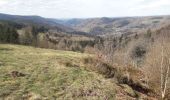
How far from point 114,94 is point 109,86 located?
2279 mm

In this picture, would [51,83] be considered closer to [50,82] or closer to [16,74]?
[50,82]

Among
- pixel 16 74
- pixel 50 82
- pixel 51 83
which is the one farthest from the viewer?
pixel 16 74

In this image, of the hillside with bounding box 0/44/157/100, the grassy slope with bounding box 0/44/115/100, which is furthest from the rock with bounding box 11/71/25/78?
the grassy slope with bounding box 0/44/115/100

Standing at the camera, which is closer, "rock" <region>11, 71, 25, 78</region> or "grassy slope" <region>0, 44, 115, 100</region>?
"grassy slope" <region>0, 44, 115, 100</region>

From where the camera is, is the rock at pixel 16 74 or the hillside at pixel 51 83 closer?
the hillside at pixel 51 83

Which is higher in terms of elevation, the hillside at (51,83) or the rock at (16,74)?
the rock at (16,74)

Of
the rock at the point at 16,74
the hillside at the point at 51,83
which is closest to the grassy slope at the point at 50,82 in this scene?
the hillside at the point at 51,83

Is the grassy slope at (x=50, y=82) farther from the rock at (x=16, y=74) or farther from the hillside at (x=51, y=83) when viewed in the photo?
the rock at (x=16, y=74)

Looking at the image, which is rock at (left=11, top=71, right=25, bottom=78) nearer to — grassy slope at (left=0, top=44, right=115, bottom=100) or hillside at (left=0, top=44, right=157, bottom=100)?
hillside at (left=0, top=44, right=157, bottom=100)

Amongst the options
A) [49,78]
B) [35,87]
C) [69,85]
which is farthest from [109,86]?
[35,87]

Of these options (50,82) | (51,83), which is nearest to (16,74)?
(50,82)

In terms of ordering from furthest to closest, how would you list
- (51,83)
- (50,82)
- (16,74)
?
(16,74)
(50,82)
(51,83)

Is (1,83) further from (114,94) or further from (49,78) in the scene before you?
(114,94)

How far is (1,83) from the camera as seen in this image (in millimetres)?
22906
